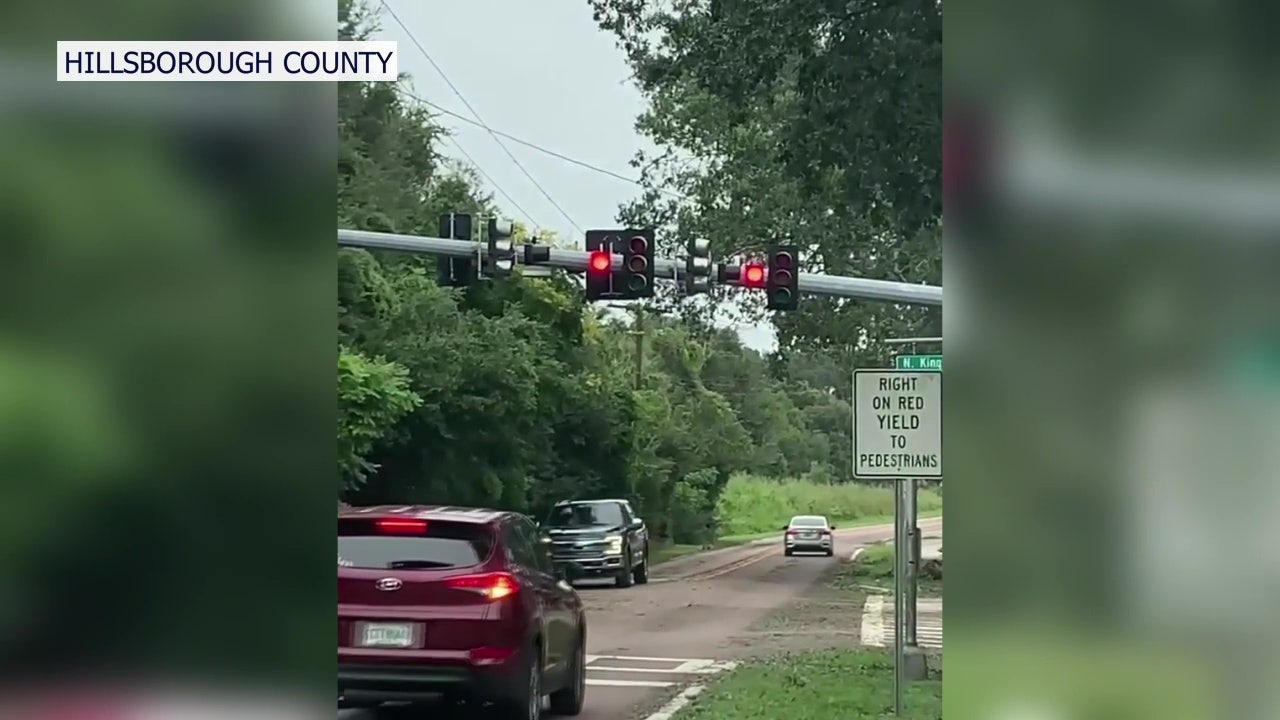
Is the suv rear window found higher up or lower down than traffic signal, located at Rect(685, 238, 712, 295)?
lower down

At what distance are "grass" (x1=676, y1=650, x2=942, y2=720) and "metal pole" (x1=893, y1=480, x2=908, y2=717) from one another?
35 mm

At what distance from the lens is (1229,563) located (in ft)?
26.7

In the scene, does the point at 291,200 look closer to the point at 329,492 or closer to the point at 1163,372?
the point at 329,492

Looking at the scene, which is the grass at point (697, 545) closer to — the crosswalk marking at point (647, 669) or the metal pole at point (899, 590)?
the metal pole at point (899, 590)

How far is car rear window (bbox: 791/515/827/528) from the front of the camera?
28.1 ft

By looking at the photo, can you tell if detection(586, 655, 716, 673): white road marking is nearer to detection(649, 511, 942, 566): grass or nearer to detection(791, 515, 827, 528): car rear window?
detection(649, 511, 942, 566): grass

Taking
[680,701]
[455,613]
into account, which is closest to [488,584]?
[455,613]

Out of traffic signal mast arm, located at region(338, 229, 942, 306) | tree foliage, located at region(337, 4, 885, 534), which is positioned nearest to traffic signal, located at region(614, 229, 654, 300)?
traffic signal mast arm, located at region(338, 229, 942, 306)

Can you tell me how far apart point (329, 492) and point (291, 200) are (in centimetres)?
124

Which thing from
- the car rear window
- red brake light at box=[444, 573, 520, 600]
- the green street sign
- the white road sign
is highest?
the green street sign

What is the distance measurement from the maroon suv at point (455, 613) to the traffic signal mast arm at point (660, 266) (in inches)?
45.2

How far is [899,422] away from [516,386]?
172cm

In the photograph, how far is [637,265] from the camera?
8.52 m

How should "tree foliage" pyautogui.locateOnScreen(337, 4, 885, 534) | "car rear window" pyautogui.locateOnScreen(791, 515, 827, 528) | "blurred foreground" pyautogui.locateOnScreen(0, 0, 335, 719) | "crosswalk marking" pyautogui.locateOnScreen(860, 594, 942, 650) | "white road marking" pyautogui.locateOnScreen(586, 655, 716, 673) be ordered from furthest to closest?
"car rear window" pyautogui.locateOnScreen(791, 515, 827, 528) < "white road marking" pyautogui.locateOnScreen(586, 655, 716, 673) < "tree foliage" pyautogui.locateOnScreen(337, 4, 885, 534) < "crosswalk marking" pyautogui.locateOnScreen(860, 594, 942, 650) < "blurred foreground" pyautogui.locateOnScreen(0, 0, 335, 719)
